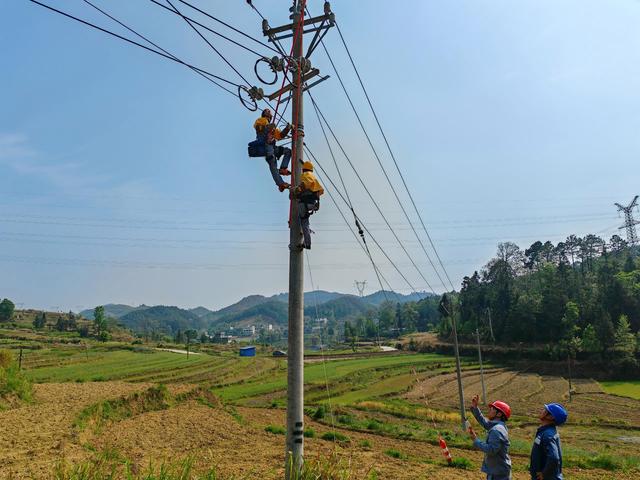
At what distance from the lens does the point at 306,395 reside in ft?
172

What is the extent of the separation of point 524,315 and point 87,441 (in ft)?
328

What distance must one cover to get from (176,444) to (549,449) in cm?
1424

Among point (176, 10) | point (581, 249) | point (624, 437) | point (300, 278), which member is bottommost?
point (624, 437)

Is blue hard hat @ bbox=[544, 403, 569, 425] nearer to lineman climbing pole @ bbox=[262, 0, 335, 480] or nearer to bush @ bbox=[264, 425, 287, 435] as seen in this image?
lineman climbing pole @ bbox=[262, 0, 335, 480]

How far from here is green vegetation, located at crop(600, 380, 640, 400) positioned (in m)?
58.0

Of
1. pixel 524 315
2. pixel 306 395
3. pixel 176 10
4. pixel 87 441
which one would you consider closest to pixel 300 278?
pixel 176 10

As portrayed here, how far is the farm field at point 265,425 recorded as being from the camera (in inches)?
538

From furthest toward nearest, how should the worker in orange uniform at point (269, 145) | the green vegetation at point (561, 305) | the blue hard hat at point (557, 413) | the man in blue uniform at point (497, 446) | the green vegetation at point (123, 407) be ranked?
the green vegetation at point (561, 305) → the green vegetation at point (123, 407) → the worker in orange uniform at point (269, 145) → the man in blue uniform at point (497, 446) → the blue hard hat at point (557, 413)

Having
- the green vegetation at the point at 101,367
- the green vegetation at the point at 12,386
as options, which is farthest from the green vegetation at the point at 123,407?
the green vegetation at the point at 101,367

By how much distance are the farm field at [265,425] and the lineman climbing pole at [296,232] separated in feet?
3.49

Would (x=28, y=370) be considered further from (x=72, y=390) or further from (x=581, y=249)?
(x=581, y=249)

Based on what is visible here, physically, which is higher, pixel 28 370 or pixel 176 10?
pixel 176 10

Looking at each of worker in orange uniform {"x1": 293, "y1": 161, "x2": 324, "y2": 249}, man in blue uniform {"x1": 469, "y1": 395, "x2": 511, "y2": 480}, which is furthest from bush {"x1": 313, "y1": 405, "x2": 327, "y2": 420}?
worker in orange uniform {"x1": 293, "y1": 161, "x2": 324, "y2": 249}

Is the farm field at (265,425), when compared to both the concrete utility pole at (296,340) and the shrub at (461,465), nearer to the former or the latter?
the shrub at (461,465)
